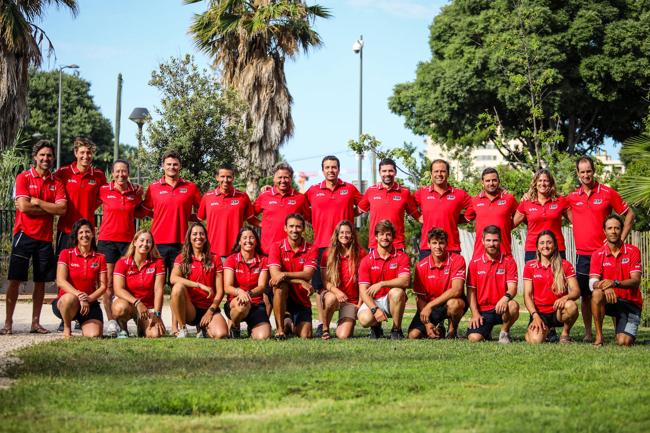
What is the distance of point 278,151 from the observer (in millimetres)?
Answer: 31062

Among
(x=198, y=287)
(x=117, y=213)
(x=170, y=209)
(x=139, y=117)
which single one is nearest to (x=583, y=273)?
(x=198, y=287)

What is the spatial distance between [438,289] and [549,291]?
1.36m

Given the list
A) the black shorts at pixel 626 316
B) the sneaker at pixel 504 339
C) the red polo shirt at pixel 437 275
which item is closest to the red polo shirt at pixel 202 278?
the red polo shirt at pixel 437 275

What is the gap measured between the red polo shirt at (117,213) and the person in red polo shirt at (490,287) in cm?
450

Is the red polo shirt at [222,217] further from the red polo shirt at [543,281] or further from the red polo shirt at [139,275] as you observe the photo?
the red polo shirt at [543,281]

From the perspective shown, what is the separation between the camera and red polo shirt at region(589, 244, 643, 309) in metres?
11.3

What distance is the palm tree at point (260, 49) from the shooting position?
96.4 ft

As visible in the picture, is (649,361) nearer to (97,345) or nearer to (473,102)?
(97,345)

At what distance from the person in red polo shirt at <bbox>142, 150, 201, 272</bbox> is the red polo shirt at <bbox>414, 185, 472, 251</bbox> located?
311 centimetres

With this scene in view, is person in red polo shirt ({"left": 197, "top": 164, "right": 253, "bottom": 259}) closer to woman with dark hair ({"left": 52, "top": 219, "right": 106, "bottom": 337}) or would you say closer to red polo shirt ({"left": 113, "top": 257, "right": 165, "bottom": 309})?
red polo shirt ({"left": 113, "top": 257, "right": 165, "bottom": 309})

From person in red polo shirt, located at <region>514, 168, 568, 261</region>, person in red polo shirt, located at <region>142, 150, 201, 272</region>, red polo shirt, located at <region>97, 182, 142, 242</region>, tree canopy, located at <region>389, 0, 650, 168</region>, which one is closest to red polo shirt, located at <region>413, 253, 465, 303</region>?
person in red polo shirt, located at <region>514, 168, 568, 261</region>

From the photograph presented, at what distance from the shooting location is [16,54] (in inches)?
936

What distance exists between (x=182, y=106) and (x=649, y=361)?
16.6 meters

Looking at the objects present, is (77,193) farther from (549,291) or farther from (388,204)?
→ (549,291)
